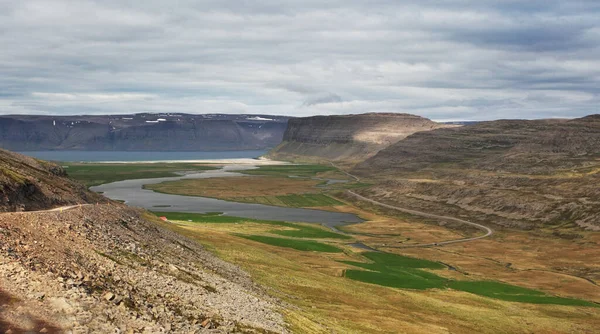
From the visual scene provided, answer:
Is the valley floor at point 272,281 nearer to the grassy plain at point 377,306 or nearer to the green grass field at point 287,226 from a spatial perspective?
the grassy plain at point 377,306

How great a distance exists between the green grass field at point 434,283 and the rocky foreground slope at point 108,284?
122 ft

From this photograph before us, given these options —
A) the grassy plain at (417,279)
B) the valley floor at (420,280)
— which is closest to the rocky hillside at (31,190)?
the grassy plain at (417,279)

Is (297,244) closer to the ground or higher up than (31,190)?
closer to the ground

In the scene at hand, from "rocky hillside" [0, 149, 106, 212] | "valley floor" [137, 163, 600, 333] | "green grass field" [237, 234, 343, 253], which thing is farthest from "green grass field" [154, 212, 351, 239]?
"rocky hillside" [0, 149, 106, 212]

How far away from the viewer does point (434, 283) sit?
106 meters

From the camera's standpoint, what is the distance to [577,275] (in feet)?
424

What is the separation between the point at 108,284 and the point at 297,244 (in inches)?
3616

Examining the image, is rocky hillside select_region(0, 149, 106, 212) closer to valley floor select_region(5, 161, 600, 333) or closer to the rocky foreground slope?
the rocky foreground slope

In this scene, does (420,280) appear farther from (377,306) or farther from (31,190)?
Result: (31,190)

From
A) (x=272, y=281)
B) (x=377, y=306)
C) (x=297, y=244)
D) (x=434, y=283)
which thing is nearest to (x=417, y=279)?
(x=434, y=283)

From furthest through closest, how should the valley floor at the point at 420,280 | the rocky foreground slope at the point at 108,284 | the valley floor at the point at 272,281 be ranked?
the valley floor at the point at 420,280 < the valley floor at the point at 272,281 < the rocky foreground slope at the point at 108,284

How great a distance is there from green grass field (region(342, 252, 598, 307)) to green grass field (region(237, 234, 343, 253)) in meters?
13.4

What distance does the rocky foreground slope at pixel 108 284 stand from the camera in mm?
37188

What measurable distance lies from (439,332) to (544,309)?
33.4 m
